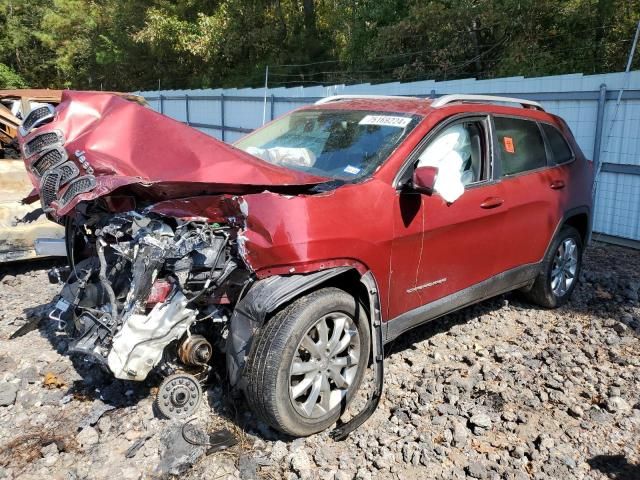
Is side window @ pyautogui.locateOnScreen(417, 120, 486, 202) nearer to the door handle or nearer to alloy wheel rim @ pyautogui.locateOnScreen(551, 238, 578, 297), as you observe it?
the door handle

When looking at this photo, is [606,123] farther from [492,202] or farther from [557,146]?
[492,202]

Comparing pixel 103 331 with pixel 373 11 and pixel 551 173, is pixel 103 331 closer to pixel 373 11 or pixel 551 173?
pixel 551 173

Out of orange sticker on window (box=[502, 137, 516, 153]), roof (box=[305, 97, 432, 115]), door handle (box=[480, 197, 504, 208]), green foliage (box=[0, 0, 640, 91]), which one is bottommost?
door handle (box=[480, 197, 504, 208])

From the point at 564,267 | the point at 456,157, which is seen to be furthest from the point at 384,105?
the point at 564,267

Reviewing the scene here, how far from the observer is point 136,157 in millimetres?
3396

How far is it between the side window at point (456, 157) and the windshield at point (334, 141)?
0.83 ft

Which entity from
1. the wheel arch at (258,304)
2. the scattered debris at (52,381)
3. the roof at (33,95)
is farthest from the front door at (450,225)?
the roof at (33,95)

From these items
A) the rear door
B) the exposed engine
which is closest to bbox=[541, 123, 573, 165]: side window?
the rear door

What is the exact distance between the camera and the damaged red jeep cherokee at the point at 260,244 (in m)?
3.06

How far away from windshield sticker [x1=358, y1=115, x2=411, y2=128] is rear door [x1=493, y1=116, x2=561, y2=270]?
0.87 meters

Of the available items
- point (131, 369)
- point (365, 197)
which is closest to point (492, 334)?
point (365, 197)

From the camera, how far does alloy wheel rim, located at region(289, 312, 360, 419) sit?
3137mm

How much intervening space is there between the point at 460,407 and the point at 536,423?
1.48ft

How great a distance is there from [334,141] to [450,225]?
100cm
